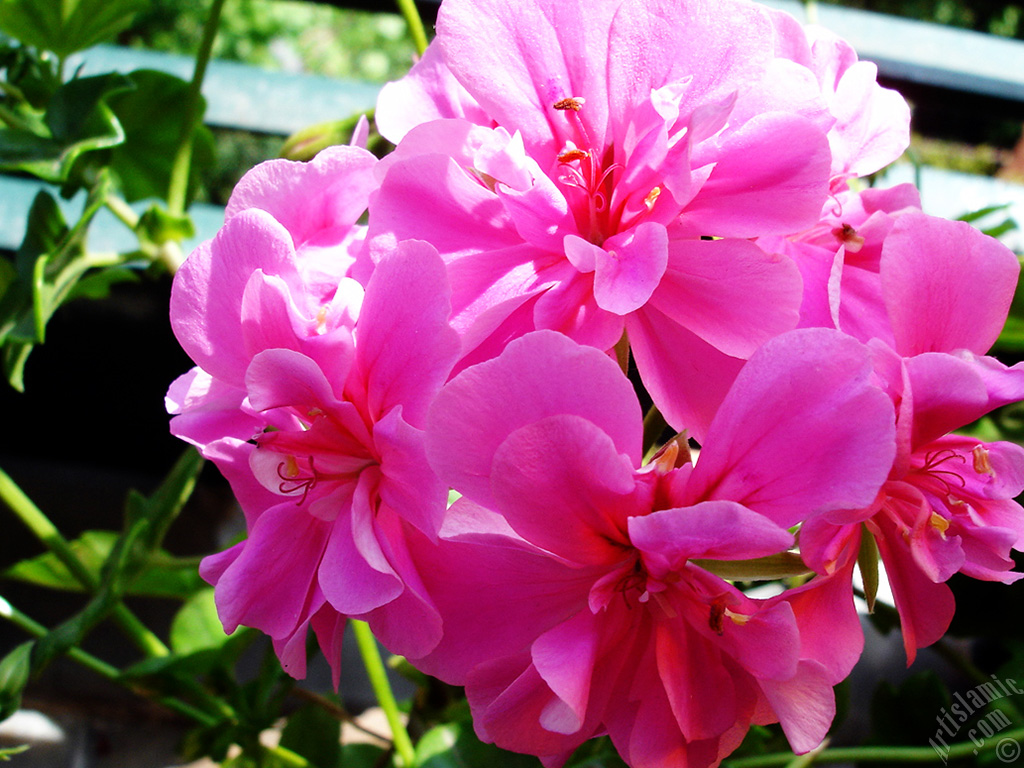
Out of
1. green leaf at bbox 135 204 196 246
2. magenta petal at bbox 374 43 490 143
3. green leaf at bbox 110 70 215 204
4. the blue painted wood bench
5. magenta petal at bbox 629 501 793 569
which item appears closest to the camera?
magenta petal at bbox 629 501 793 569

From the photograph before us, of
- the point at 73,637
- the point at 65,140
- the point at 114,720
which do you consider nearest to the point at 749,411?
the point at 73,637

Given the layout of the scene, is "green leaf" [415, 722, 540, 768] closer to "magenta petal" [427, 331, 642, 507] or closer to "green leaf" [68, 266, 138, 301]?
"magenta petal" [427, 331, 642, 507]

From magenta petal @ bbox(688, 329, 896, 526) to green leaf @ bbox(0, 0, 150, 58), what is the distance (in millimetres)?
660

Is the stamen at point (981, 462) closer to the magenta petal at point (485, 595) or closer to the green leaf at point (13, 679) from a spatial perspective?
the magenta petal at point (485, 595)

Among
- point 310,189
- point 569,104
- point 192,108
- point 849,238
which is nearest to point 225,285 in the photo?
point 310,189

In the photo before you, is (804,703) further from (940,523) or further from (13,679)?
(13,679)

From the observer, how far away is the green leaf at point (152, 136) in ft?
2.50

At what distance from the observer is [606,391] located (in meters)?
0.28

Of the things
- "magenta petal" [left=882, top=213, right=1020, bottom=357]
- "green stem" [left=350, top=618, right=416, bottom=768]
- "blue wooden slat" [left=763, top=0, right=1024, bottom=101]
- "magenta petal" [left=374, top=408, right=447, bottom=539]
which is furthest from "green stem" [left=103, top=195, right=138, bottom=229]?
"blue wooden slat" [left=763, top=0, right=1024, bottom=101]

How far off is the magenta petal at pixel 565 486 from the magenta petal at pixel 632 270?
2.0 inches

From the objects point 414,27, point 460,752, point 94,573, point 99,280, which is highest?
point 414,27

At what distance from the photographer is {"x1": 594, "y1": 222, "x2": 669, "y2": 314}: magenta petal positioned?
0.30m

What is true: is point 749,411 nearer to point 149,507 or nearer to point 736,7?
point 736,7

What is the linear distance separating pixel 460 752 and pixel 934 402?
0.38m
